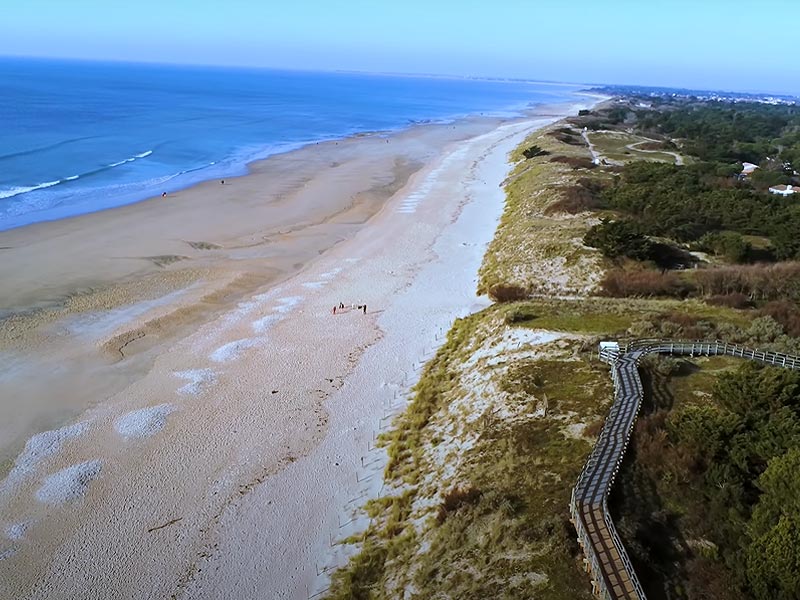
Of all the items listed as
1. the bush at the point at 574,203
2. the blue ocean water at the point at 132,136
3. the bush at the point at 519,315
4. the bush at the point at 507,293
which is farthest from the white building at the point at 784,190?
the blue ocean water at the point at 132,136

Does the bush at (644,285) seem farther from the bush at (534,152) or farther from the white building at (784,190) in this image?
the bush at (534,152)

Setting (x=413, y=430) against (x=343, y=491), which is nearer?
(x=343, y=491)

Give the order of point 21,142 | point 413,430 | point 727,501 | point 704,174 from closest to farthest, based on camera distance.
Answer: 1. point 727,501
2. point 413,430
3. point 704,174
4. point 21,142

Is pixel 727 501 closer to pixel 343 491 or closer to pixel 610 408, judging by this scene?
pixel 610 408

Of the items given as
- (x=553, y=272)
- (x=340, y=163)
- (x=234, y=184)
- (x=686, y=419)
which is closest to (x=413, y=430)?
(x=686, y=419)

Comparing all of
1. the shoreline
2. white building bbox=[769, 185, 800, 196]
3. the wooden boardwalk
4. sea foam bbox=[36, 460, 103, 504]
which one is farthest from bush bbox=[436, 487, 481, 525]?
white building bbox=[769, 185, 800, 196]

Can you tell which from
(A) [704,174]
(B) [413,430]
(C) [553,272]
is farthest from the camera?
(A) [704,174]

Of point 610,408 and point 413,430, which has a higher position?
point 610,408
